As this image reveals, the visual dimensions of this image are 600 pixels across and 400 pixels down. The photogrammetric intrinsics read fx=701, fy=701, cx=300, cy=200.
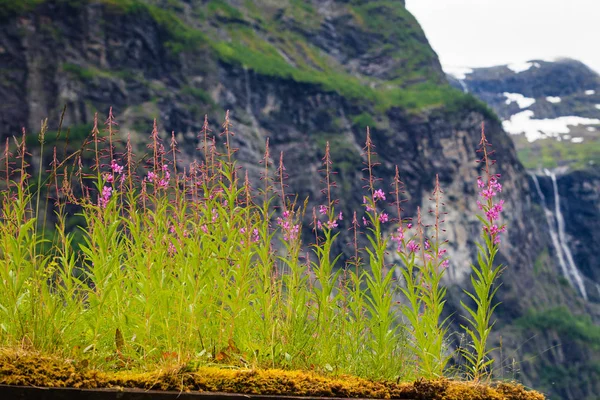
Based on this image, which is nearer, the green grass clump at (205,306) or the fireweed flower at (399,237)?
the green grass clump at (205,306)

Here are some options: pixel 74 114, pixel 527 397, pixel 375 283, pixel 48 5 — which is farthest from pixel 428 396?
pixel 48 5

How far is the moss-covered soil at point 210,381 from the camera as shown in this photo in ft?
17.9

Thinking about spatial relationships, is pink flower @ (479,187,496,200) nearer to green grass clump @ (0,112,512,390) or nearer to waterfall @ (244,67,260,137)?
green grass clump @ (0,112,512,390)

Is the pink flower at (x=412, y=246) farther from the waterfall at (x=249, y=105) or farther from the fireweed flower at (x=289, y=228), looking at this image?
the waterfall at (x=249, y=105)

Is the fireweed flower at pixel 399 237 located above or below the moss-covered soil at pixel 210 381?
above

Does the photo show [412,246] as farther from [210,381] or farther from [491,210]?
[210,381]

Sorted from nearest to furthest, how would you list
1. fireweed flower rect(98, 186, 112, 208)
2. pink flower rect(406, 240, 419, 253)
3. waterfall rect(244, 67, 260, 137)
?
pink flower rect(406, 240, 419, 253) → fireweed flower rect(98, 186, 112, 208) → waterfall rect(244, 67, 260, 137)

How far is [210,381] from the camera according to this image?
5.56m

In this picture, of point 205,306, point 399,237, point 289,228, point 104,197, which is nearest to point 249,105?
point 104,197

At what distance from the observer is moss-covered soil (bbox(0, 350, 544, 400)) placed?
17.9ft

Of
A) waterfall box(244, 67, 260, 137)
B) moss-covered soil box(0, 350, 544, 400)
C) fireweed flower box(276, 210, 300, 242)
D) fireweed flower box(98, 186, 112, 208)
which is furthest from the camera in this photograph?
waterfall box(244, 67, 260, 137)

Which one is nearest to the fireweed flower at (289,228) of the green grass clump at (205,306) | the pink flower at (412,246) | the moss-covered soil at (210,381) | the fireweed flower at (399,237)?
the green grass clump at (205,306)

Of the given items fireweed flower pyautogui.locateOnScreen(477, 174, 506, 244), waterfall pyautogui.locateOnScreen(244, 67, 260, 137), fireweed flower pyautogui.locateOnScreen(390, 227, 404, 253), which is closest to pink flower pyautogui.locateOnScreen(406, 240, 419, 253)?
fireweed flower pyautogui.locateOnScreen(390, 227, 404, 253)

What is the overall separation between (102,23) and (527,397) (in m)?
181
